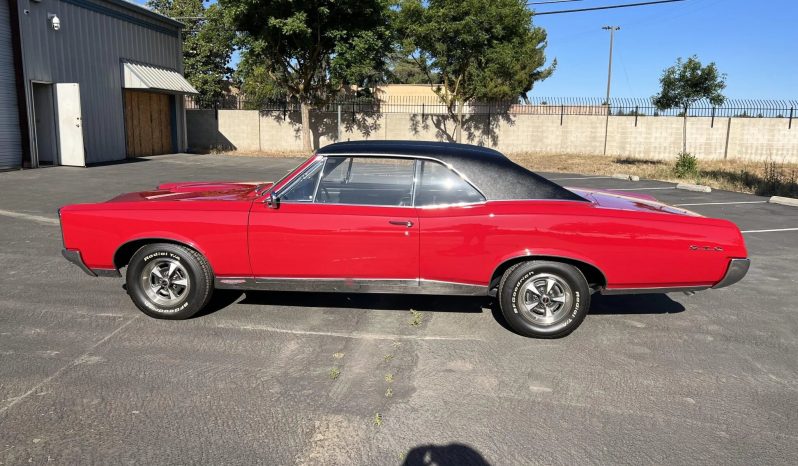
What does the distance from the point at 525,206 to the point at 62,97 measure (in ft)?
61.4

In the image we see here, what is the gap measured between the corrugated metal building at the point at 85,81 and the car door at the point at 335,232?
1671cm

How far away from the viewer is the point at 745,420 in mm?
3453

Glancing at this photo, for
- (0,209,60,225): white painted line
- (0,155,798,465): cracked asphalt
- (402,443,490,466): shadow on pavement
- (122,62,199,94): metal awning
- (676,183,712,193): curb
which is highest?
(122,62,199,94): metal awning

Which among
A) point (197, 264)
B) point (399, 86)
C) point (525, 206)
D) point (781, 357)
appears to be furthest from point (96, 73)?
point (399, 86)

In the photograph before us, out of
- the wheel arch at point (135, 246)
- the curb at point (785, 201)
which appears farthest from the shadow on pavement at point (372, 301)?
the curb at point (785, 201)

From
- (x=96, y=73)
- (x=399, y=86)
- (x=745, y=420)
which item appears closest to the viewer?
(x=745, y=420)

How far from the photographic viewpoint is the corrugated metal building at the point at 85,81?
1748 cm

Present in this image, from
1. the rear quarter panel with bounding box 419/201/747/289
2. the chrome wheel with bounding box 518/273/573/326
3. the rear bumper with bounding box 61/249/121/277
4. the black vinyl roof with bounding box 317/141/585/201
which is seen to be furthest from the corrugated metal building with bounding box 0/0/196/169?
the chrome wheel with bounding box 518/273/573/326

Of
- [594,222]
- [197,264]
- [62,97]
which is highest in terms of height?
[62,97]

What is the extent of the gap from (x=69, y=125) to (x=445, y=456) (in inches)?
773

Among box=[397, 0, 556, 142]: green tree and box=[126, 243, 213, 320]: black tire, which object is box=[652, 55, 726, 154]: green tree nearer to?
box=[397, 0, 556, 142]: green tree

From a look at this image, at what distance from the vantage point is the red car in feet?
14.7

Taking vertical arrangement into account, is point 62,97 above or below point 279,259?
above

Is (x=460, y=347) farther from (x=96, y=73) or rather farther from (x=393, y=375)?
(x=96, y=73)
